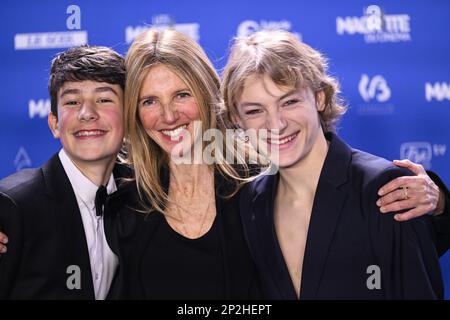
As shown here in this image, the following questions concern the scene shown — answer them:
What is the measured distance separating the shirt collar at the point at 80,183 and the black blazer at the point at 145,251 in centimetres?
8

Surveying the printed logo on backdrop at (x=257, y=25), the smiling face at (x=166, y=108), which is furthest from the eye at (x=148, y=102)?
the printed logo on backdrop at (x=257, y=25)

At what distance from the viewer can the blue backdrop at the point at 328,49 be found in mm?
3125

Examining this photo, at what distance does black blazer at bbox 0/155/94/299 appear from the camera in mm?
1683

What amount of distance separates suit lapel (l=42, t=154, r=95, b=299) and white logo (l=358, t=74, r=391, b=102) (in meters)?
1.87

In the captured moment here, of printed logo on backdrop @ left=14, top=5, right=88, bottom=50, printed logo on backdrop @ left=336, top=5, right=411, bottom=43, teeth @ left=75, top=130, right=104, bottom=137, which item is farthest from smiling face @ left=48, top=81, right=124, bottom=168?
printed logo on backdrop @ left=336, top=5, right=411, bottom=43

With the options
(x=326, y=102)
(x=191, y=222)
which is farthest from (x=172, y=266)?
(x=326, y=102)

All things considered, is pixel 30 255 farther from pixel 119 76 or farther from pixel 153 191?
pixel 119 76

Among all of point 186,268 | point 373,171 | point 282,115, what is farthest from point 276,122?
point 186,268

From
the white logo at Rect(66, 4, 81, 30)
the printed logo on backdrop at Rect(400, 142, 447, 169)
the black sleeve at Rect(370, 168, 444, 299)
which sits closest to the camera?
the black sleeve at Rect(370, 168, 444, 299)

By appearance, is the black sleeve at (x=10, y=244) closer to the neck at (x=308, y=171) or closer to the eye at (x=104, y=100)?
the eye at (x=104, y=100)

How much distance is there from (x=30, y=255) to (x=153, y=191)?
0.42 meters

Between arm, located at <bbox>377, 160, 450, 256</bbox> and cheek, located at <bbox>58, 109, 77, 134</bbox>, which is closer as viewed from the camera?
arm, located at <bbox>377, 160, 450, 256</bbox>

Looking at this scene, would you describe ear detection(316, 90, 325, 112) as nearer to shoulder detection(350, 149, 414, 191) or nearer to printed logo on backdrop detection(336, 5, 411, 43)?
shoulder detection(350, 149, 414, 191)

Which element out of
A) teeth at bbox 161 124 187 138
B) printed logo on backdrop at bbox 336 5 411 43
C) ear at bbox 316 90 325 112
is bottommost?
teeth at bbox 161 124 187 138
